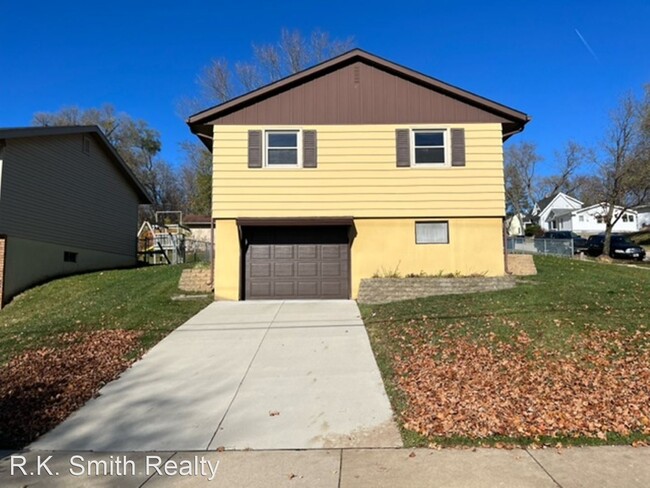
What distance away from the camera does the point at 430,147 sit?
1309 centimetres

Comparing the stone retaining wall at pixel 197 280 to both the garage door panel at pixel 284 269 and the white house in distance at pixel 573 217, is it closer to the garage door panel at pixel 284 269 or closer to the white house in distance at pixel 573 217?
the garage door panel at pixel 284 269

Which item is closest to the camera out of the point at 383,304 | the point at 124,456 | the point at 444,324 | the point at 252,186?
the point at 124,456

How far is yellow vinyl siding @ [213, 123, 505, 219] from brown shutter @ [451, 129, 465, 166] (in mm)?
188

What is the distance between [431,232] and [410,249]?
79cm

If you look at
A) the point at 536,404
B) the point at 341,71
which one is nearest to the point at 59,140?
the point at 341,71

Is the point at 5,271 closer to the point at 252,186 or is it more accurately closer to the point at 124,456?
the point at 252,186

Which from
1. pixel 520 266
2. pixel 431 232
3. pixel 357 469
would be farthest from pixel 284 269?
pixel 357 469

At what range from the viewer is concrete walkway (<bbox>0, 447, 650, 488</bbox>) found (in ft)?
12.6

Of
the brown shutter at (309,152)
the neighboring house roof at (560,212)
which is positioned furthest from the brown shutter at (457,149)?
the neighboring house roof at (560,212)

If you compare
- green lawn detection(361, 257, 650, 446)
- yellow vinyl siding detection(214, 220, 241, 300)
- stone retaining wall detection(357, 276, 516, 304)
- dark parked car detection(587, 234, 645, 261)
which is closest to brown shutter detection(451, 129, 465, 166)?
stone retaining wall detection(357, 276, 516, 304)

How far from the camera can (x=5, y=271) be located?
13883 mm

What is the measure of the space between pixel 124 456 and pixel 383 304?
24.8 feet

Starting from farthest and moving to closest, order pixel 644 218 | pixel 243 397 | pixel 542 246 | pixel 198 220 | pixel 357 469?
pixel 644 218 → pixel 198 220 → pixel 542 246 → pixel 243 397 → pixel 357 469

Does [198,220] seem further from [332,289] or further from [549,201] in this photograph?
[549,201]
